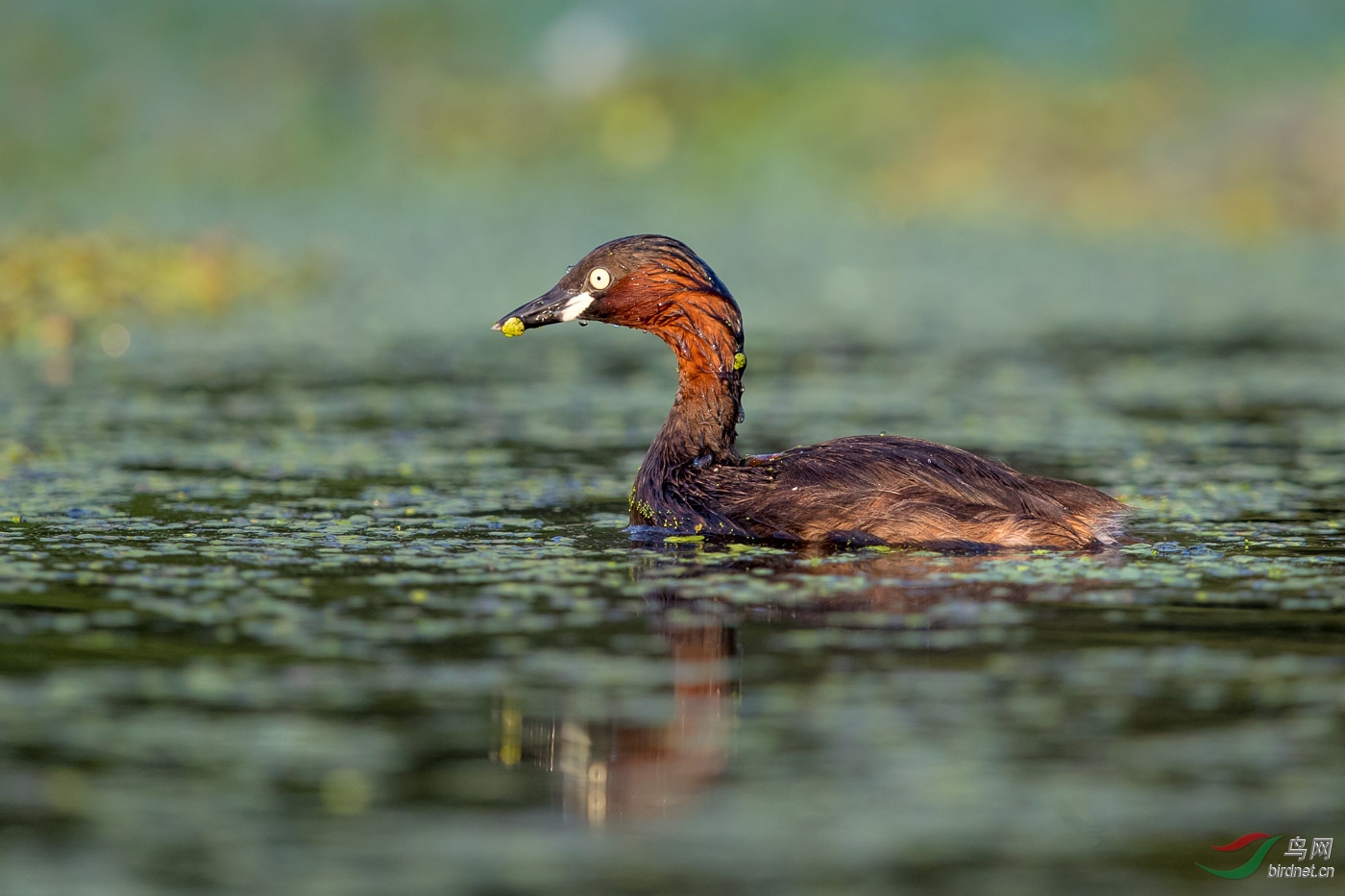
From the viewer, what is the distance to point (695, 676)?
6.80m

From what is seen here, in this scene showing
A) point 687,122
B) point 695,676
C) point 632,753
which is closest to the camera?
point 632,753

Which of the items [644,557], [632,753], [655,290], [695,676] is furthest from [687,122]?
[632,753]

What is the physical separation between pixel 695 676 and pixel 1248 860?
7.03 feet

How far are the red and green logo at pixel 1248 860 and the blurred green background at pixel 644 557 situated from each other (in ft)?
0.11

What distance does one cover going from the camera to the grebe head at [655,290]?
10383 mm

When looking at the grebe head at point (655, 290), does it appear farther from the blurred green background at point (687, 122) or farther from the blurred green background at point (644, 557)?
the blurred green background at point (687, 122)

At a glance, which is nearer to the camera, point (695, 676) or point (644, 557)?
point (695, 676)

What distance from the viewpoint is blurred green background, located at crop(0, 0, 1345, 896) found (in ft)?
17.6

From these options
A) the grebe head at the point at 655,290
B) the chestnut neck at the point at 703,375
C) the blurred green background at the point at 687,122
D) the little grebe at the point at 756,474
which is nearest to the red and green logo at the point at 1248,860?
the little grebe at the point at 756,474

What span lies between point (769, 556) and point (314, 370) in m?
8.28

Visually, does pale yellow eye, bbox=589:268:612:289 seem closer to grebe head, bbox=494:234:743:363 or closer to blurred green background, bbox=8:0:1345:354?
grebe head, bbox=494:234:743:363

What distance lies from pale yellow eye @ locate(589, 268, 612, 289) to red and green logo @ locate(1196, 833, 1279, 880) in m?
5.76

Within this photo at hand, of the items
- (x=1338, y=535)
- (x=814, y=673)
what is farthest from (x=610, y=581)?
(x=1338, y=535)

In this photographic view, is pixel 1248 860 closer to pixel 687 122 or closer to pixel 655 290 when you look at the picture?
pixel 655 290
